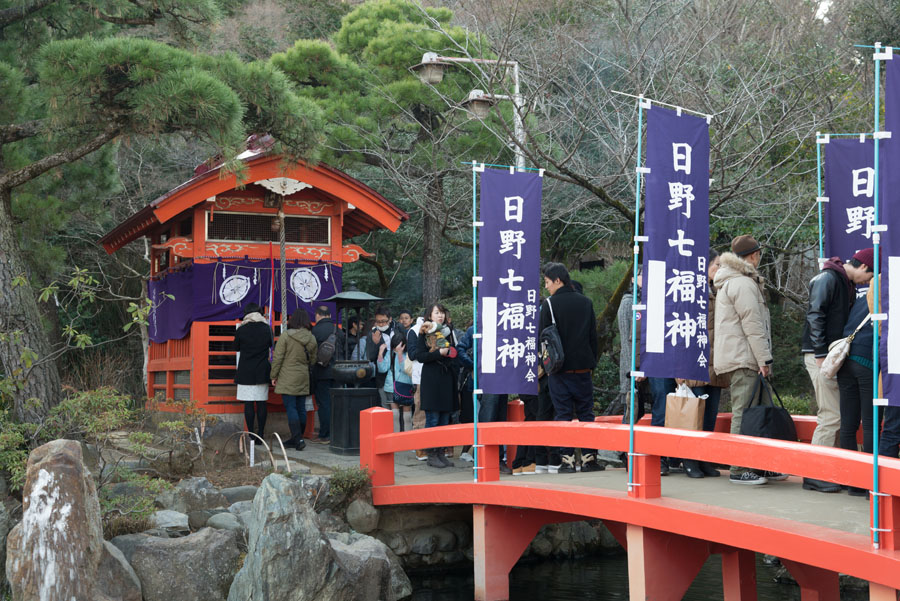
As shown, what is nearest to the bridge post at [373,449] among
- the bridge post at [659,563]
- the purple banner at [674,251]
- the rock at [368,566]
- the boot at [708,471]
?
the rock at [368,566]

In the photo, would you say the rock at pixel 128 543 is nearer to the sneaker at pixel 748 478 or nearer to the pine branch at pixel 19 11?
the sneaker at pixel 748 478

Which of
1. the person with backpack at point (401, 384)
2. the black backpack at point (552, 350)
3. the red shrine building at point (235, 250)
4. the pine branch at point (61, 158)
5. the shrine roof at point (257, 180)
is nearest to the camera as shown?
the black backpack at point (552, 350)

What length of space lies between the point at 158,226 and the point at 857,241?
949 cm

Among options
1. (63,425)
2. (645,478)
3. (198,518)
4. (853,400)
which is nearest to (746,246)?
(853,400)

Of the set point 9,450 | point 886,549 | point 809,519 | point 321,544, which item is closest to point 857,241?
point 809,519

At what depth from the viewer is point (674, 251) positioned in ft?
20.6

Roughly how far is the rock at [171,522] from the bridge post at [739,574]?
456 cm

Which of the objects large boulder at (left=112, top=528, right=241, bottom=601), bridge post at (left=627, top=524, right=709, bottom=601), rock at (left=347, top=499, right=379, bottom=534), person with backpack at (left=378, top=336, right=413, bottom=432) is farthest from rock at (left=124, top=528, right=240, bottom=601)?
person with backpack at (left=378, top=336, right=413, bottom=432)

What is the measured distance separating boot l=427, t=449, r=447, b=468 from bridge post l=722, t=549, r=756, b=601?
374 cm

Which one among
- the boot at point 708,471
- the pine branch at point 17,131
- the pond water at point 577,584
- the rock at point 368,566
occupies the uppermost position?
the pine branch at point 17,131

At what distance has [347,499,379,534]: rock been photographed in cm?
877

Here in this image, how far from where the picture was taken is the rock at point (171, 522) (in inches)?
310

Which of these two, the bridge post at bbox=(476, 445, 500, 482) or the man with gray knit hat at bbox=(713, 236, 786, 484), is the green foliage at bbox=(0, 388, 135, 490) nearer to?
the bridge post at bbox=(476, 445, 500, 482)

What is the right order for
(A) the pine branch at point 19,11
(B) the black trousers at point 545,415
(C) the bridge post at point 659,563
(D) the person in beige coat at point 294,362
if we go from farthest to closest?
(D) the person in beige coat at point 294,362 < (A) the pine branch at point 19,11 < (B) the black trousers at point 545,415 < (C) the bridge post at point 659,563
